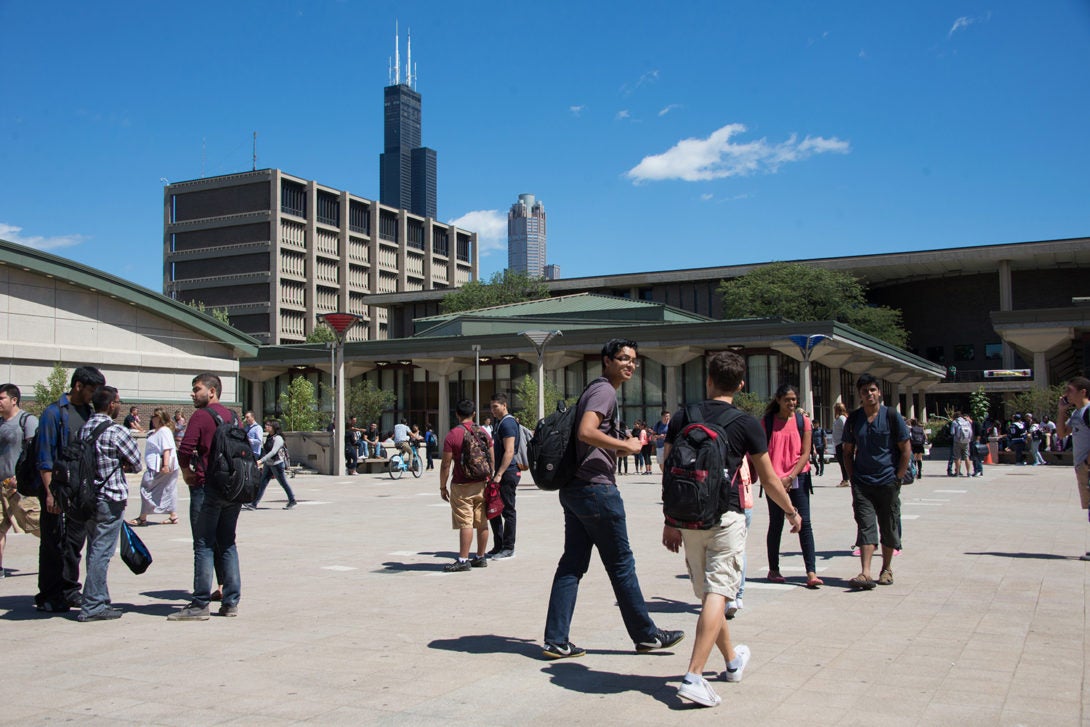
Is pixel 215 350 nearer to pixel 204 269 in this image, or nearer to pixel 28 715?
pixel 28 715

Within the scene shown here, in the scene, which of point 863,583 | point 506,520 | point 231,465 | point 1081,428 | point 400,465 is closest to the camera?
point 231,465

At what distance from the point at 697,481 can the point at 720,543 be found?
0.41 meters

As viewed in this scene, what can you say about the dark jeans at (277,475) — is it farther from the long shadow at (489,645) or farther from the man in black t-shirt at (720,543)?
the man in black t-shirt at (720,543)

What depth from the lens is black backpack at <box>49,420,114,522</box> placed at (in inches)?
278

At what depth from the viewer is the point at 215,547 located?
285 inches

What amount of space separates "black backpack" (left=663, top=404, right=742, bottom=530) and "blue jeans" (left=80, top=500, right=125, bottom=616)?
14.5 ft

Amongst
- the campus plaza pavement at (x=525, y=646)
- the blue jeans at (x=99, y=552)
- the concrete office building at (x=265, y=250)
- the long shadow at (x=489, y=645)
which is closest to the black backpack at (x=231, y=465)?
the blue jeans at (x=99, y=552)

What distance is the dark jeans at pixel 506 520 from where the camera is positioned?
1034 centimetres

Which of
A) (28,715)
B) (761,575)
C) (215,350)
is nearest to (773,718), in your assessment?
(28,715)

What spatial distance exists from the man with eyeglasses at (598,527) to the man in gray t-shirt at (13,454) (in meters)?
5.20

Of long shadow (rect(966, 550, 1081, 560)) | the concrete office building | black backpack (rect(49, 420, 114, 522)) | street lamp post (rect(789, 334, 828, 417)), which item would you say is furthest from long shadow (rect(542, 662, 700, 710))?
the concrete office building

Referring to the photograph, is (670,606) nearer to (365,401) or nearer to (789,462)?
(789,462)

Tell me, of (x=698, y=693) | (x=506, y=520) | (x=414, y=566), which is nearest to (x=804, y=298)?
(x=506, y=520)

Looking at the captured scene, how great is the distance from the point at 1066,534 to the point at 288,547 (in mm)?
9718
